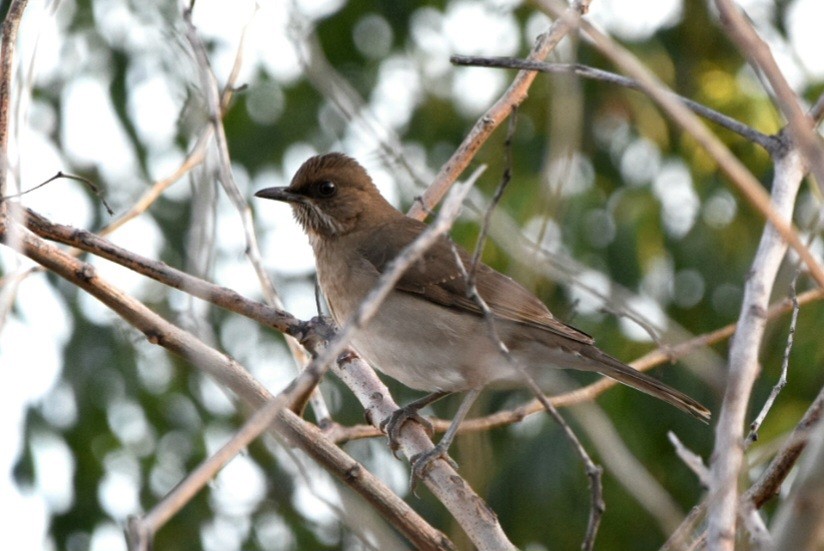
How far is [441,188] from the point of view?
532 centimetres

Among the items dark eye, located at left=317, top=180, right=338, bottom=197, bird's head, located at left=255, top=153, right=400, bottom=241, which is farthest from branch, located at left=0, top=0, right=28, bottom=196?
dark eye, located at left=317, top=180, right=338, bottom=197

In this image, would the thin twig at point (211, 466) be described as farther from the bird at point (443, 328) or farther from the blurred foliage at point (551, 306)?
the blurred foliage at point (551, 306)

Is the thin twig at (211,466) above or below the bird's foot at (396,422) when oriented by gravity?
below

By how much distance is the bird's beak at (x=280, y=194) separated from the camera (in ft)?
20.4

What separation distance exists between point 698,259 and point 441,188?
2008 millimetres

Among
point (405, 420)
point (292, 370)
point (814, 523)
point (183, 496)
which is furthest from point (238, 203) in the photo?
point (292, 370)

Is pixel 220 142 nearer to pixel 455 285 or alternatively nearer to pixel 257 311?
pixel 257 311

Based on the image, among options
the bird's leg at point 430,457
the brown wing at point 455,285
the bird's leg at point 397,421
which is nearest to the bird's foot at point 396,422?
the bird's leg at point 397,421

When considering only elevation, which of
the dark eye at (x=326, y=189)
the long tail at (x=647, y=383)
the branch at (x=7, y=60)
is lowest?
the long tail at (x=647, y=383)

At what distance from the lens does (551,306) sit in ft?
21.9

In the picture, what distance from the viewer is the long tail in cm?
500

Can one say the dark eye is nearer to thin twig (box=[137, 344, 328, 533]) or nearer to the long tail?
the long tail

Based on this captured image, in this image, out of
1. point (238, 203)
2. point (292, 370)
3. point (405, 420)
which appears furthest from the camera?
point (292, 370)

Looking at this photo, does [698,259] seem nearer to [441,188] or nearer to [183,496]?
[441,188]
